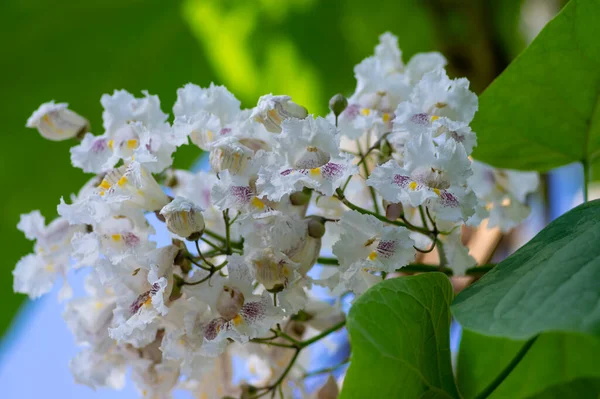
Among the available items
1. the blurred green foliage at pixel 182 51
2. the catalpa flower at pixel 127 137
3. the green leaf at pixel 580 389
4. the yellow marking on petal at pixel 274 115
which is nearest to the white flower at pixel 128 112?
the catalpa flower at pixel 127 137

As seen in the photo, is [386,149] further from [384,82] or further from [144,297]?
[144,297]

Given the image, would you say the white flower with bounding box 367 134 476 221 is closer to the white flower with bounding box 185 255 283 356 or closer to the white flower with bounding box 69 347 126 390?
the white flower with bounding box 185 255 283 356

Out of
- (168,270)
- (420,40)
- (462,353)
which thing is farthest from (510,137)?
(420,40)

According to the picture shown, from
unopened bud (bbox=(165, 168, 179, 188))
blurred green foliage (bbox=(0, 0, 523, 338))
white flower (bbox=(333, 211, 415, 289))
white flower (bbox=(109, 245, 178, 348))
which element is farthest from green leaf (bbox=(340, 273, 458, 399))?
blurred green foliage (bbox=(0, 0, 523, 338))

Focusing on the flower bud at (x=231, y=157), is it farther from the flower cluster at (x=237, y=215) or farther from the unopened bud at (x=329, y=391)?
the unopened bud at (x=329, y=391)

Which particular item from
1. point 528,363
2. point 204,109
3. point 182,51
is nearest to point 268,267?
point 204,109

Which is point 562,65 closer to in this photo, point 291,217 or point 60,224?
point 291,217
